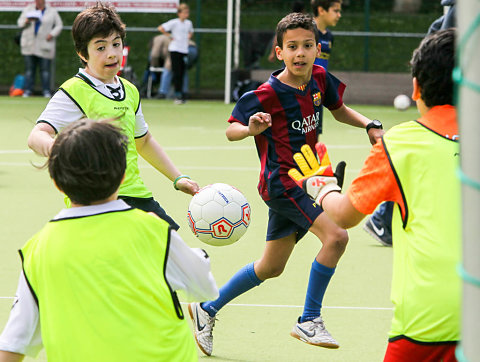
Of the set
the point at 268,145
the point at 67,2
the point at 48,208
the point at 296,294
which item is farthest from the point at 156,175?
the point at 67,2

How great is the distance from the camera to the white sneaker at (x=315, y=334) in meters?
4.72

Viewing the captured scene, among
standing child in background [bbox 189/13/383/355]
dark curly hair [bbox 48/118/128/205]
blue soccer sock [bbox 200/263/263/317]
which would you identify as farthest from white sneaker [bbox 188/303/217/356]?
dark curly hair [bbox 48/118/128/205]

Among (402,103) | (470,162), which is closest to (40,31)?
(402,103)

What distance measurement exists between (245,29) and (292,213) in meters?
19.8

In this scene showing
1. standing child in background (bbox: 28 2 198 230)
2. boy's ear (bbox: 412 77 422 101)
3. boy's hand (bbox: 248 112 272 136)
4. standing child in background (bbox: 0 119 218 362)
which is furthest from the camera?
standing child in background (bbox: 28 2 198 230)

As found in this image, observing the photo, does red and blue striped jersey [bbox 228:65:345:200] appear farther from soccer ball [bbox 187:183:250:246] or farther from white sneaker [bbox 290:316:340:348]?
white sneaker [bbox 290:316:340:348]

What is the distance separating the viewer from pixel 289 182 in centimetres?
494

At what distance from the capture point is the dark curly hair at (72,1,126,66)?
4.70 m

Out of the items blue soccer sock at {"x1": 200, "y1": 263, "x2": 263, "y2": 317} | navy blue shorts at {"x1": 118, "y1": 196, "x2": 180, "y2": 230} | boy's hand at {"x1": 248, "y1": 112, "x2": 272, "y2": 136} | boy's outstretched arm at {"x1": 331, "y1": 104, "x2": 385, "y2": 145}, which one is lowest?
blue soccer sock at {"x1": 200, "y1": 263, "x2": 263, "y2": 317}

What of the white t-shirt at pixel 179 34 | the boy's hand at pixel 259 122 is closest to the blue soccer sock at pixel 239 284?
the boy's hand at pixel 259 122

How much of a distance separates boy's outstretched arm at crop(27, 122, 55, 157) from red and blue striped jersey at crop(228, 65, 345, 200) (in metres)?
1.01

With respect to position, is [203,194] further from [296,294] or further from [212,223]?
[296,294]

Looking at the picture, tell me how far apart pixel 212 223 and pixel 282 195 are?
493mm

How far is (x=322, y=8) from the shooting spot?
9656mm
